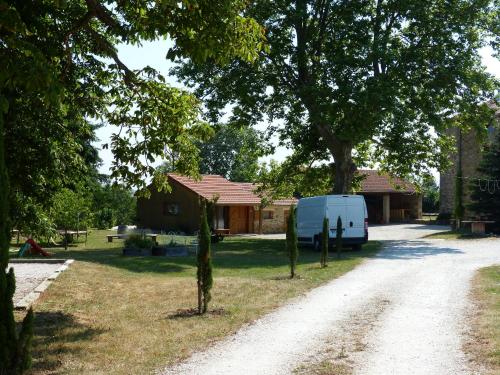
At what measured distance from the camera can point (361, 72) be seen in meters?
25.1

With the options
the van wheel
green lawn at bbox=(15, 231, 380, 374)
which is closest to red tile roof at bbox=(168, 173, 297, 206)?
the van wheel

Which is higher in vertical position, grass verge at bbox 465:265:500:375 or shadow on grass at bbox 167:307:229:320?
grass verge at bbox 465:265:500:375

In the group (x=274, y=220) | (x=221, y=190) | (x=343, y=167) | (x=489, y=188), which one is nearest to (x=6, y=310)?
(x=343, y=167)

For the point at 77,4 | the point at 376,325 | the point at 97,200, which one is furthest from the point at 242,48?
the point at 97,200

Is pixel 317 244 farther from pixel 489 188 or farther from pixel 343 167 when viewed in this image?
pixel 489 188

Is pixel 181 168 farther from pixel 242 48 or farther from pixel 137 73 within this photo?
pixel 242 48

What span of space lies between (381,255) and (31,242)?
13738 millimetres

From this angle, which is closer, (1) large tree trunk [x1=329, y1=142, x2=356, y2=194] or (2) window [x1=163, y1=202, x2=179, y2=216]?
(1) large tree trunk [x1=329, y1=142, x2=356, y2=194]

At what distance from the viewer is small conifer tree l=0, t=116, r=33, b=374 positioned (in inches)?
190

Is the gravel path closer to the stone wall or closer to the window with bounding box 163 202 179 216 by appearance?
Answer: the window with bounding box 163 202 179 216

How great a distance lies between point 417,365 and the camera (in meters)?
6.74

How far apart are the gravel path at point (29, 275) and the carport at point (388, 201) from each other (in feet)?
138

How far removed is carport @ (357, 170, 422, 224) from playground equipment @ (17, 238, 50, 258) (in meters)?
38.4

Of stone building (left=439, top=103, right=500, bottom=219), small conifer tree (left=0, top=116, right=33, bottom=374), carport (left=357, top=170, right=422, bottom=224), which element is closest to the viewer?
small conifer tree (left=0, top=116, right=33, bottom=374)
